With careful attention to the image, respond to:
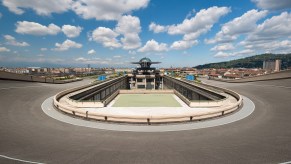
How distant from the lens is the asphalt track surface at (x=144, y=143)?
8.52 metres

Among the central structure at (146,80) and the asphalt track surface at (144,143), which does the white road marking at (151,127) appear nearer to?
the asphalt track surface at (144,143)

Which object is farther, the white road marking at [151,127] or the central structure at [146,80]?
the central structure at [146,80]

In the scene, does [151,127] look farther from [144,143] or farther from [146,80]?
[146,80]

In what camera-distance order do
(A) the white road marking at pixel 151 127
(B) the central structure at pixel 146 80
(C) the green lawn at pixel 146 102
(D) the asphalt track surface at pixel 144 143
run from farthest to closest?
(B) the central structure at pixel 146 80 < (C) the green lawn at pixel 146 102 < (A) the white road marking at pixel 151 127 < (D) the asphalt track surface at pixel 144 143

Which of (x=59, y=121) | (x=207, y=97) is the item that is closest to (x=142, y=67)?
(x=207, y=97)

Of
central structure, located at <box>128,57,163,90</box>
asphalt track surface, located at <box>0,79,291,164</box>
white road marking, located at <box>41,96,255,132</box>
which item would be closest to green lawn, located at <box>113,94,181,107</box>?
white road marking, located at <box>41,96,255,132</box>

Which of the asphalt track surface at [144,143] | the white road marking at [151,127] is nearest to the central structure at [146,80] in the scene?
the white road marking at [151,127]

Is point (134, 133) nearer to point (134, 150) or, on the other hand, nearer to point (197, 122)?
point (134, 150)

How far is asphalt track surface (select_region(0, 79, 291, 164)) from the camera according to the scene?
852 centimetres

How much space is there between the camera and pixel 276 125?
13.4 meters

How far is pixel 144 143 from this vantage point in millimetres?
10484

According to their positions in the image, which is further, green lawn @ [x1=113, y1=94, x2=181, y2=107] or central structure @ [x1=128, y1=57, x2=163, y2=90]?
central structure @ [x1=128, y1=57, x2=163, y2=90]

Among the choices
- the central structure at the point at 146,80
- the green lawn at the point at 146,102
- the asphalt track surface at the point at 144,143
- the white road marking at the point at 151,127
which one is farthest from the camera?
the central structure at the point at 146,80

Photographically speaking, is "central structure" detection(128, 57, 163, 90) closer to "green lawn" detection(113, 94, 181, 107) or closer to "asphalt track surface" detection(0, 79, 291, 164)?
"green lawn" detection(113, 94, 181, 107)
